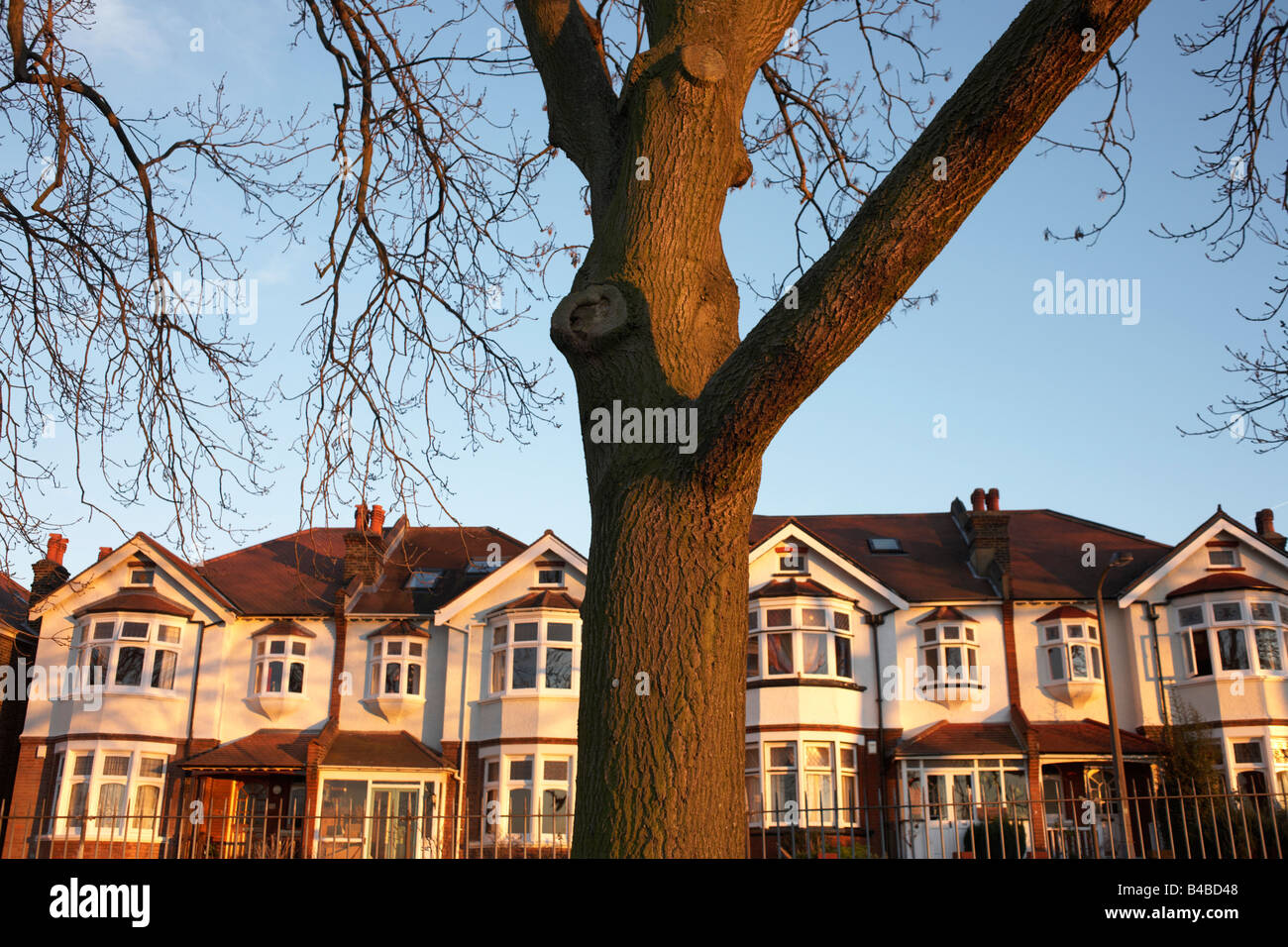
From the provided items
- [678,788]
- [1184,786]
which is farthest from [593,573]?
[1184,786]

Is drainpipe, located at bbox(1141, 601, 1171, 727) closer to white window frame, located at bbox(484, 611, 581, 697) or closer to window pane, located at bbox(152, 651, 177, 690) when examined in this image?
white window frame, located at bbox(484, 611, 581, 697)

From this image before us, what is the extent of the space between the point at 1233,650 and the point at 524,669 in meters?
18.1

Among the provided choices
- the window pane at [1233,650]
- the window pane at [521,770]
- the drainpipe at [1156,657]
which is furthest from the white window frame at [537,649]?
the window pane at [1233,650]

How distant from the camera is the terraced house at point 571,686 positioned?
86.0ft

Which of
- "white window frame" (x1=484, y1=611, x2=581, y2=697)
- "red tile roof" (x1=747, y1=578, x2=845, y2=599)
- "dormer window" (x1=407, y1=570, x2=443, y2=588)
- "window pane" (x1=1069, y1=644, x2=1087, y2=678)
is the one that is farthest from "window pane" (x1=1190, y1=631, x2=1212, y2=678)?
"dormer window" (x1=407, y1=570, x2=443, y2=588)

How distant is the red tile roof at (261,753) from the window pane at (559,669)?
20.9ft

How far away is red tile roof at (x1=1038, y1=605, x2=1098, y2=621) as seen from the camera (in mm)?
27441

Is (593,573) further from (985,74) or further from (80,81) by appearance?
(80,81)

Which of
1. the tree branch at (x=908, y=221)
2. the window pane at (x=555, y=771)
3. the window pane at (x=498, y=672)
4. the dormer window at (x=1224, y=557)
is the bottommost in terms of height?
the window pane at (x=555, y=771)

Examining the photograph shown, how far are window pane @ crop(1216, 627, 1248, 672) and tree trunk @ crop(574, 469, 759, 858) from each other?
25.9 m

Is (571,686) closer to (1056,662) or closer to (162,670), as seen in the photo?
(162,670)

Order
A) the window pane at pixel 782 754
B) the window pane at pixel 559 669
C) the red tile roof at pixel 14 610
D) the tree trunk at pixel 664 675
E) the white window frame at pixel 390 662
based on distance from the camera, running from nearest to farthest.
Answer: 1. the tree trunk at pixel 664 675
2. the window pane at pixel 782 754
3. the window pane at pixel 559 669
4. the white window frame at pixel 390 662
5. the red tile roof at pixel 14 610

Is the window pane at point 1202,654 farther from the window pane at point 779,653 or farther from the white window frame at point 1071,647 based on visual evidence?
the window pane at point 779,653
